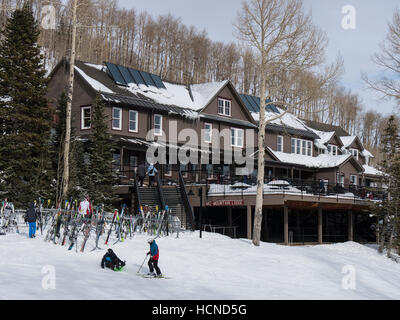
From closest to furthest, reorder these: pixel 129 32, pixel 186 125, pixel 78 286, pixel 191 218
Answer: pixel 78 286 < pixel 191 218 < pixel 186 125 < pixel 129 32

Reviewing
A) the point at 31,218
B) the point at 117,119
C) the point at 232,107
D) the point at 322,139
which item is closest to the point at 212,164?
the point at 232,107

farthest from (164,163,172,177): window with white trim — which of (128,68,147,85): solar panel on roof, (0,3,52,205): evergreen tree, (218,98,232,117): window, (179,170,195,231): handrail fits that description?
(0,3,52,205): evergreen tree

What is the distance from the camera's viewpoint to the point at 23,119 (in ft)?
93.1

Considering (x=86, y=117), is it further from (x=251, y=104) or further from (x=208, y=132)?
(x=251, y=104)

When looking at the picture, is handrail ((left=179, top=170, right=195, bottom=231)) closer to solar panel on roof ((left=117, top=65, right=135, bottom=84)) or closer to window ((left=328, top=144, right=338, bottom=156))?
solar panel on roof ((left=117, top=65, right=135, bottom=84))

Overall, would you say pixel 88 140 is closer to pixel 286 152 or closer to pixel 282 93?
pixel 282 93

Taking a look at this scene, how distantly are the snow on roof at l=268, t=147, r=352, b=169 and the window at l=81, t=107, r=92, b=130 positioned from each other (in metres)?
18.1

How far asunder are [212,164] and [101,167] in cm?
1337

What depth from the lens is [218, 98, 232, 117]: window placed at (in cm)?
4278

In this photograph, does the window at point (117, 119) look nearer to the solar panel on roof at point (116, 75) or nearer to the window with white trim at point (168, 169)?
the solar panel on roof at point (116, 75)

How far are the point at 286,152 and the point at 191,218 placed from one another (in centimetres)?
2397

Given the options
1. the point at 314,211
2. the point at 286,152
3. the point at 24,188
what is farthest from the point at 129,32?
the point at 24,188

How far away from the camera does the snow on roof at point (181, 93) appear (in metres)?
38.9
